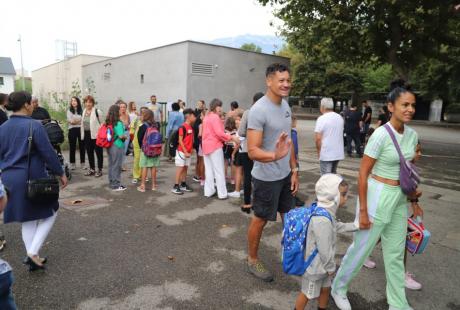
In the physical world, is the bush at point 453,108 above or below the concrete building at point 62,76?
below

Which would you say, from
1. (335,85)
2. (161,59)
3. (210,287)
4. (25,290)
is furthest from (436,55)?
(335,85)

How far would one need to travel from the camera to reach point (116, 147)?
278 inches

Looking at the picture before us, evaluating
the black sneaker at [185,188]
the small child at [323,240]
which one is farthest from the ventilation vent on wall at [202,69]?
the small child at [323,240]

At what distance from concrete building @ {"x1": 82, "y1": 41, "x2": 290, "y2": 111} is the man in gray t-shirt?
1092 centimetres

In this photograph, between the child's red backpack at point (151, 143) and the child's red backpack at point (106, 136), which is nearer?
the child's red backpack at point (151, 143)

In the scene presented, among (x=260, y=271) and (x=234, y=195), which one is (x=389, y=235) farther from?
(x=234, y=195)

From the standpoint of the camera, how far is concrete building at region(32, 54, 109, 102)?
26938 millimetres

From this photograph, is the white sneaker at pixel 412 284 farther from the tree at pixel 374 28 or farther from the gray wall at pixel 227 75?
the gray wall at pixel 227 75

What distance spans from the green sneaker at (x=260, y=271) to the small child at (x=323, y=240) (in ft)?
2.56

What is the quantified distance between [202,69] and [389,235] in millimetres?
12530

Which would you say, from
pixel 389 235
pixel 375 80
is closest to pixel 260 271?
pixel 389 235

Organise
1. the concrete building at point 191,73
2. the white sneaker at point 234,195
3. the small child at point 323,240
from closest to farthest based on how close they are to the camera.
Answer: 1. the small child at point 323,240
2. the white sneaker at point 234,195
3. the concrete building at point 191,73

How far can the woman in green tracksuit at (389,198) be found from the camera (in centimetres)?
286

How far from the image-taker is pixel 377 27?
1266 cm
